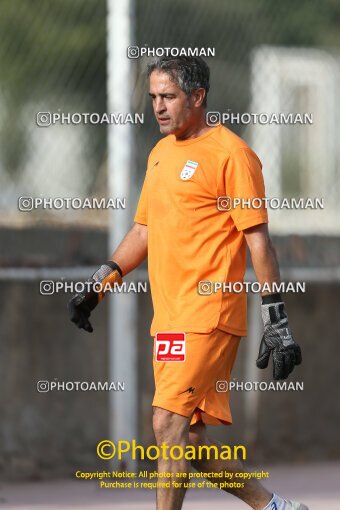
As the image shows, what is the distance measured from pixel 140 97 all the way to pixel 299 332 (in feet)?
6.90

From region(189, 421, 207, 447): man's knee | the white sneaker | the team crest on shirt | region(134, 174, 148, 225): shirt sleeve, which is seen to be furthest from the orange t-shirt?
the white sneaker

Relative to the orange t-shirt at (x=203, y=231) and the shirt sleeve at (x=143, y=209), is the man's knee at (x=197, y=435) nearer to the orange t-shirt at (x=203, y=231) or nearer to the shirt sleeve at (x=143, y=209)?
the orange t-shirt at (x=203, y=231)

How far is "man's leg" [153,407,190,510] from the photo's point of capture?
666 centimetres

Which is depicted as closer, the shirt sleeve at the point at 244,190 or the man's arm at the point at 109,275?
the shirt sleeve at the point at 244,190

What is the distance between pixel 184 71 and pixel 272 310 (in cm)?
116

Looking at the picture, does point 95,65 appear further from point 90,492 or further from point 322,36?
point 90,492

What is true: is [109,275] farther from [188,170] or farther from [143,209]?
[188,170]

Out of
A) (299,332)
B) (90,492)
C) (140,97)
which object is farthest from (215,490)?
(140,97)

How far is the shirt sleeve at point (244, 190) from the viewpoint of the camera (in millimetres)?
6703

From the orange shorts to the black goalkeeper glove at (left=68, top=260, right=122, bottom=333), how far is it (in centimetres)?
57

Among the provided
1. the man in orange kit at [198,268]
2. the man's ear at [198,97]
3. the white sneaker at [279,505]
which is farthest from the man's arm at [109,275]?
the white sneaker at [279,505]

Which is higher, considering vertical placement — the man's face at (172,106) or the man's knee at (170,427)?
the man's face at (172,106)

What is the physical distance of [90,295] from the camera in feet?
23.8

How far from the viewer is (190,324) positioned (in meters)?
6.75
